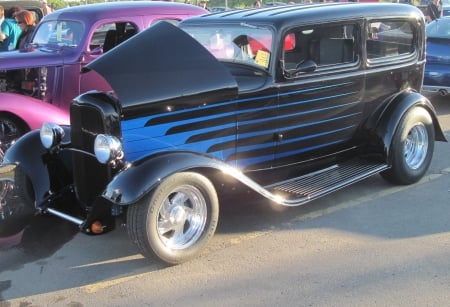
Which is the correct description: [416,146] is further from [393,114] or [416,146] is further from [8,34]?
[8,34]

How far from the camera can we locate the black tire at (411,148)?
499 cm

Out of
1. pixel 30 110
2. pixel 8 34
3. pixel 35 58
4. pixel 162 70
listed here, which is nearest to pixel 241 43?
pixel 162 70

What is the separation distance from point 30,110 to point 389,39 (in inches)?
160

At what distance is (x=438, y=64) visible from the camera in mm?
8672

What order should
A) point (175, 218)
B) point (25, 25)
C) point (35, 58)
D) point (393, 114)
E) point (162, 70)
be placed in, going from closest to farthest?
1. point (175, 218)
2. point (162, 70)
3. point (393, 114)
4. point (35, 58)
5. point (25, 25)

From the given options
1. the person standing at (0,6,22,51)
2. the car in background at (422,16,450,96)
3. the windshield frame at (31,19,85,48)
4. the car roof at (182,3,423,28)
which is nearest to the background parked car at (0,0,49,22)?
the person standing at (0,6,22,51)

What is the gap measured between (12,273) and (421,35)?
4.47 m

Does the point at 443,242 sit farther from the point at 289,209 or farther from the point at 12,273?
the point at 12,273

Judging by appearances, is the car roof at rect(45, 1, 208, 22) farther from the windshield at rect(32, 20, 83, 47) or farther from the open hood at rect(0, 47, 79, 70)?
the open hood at rect(0, 47, 79, 70)

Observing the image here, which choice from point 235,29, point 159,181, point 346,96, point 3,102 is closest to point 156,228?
point 159,181

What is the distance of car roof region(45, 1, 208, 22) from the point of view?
A: 7.03 metres

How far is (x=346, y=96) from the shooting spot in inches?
189

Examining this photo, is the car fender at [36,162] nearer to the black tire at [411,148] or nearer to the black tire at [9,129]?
the black tire at [9,129]

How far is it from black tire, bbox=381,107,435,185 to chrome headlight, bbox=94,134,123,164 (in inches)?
105
